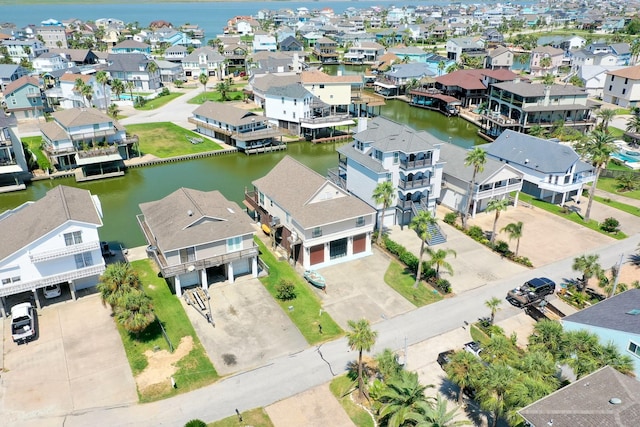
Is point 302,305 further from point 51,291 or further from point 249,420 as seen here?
point 51,291

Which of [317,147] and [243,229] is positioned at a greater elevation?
[243,229]

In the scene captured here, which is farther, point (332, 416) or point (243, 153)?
point (243, 153)

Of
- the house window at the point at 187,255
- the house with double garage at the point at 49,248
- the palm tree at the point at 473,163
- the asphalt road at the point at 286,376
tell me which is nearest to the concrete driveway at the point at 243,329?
the asphalt road at the point at 286,376

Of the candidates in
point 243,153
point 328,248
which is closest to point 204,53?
point 243,153

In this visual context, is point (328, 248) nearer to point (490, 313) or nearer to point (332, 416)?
point (490, 313)

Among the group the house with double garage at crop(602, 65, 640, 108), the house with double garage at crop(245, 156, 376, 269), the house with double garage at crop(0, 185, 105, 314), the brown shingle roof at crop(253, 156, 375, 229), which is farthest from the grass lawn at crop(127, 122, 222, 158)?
the house with double garage at crop(602, 65, 640, 108)

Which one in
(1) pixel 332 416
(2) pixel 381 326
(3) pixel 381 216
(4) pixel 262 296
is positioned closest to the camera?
(1) pixel 332 416

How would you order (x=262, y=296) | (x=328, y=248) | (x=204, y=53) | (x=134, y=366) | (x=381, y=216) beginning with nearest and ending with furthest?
(x=134, y=366), (x=262, y=296), (x=328, y=248), (x=381, y=216), (x=204, y=53)
